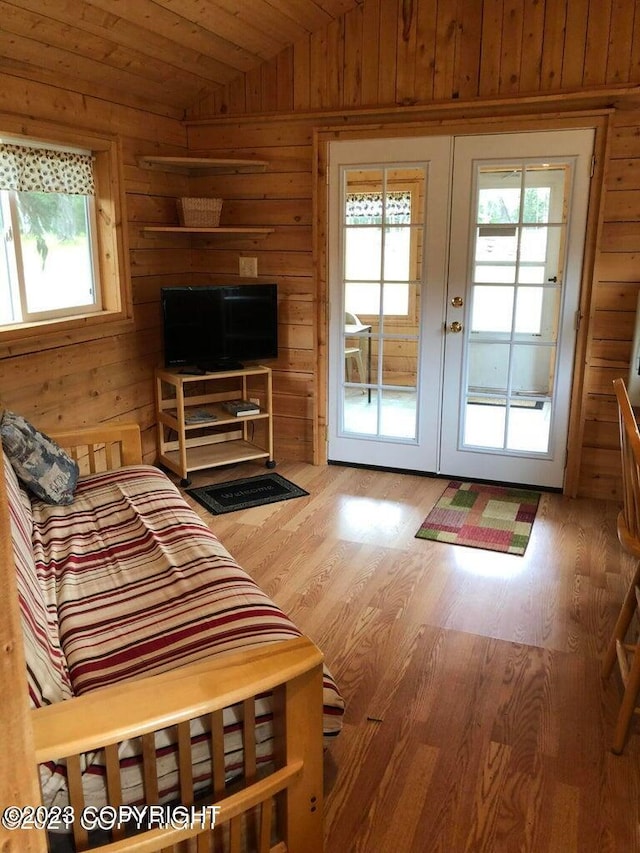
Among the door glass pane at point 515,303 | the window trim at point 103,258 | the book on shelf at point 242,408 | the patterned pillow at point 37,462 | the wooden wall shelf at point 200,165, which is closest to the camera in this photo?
the patterned pillow at point 37,462

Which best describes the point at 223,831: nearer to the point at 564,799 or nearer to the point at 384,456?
the point at 564,799

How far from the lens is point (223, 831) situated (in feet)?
4.80

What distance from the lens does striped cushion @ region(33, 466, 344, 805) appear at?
1466 millimetres

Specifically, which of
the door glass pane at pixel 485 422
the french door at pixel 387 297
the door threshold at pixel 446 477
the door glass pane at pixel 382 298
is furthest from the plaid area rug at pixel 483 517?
the door glass pane at pixel 382 298

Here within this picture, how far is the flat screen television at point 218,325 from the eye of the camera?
4.04 meters

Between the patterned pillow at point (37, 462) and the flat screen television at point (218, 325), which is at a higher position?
the flat screen television at point (218, 325)

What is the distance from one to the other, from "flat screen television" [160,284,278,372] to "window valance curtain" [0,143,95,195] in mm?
721

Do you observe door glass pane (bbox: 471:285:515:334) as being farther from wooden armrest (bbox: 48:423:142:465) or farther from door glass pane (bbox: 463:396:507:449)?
wooden armrest (bbox: 48:423:142:465)

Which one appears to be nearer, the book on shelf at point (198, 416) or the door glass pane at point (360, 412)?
the book on shelf at point (198, 416)

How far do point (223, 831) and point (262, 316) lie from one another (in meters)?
3.24

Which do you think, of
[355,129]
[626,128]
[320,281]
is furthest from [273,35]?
[626,128]

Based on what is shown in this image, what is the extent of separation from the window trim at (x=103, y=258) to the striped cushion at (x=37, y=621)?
1152 mm

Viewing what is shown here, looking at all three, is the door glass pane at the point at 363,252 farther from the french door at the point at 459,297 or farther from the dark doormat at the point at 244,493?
the dark doormat at the point at 244,493

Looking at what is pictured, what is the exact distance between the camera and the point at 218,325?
4.17 m
